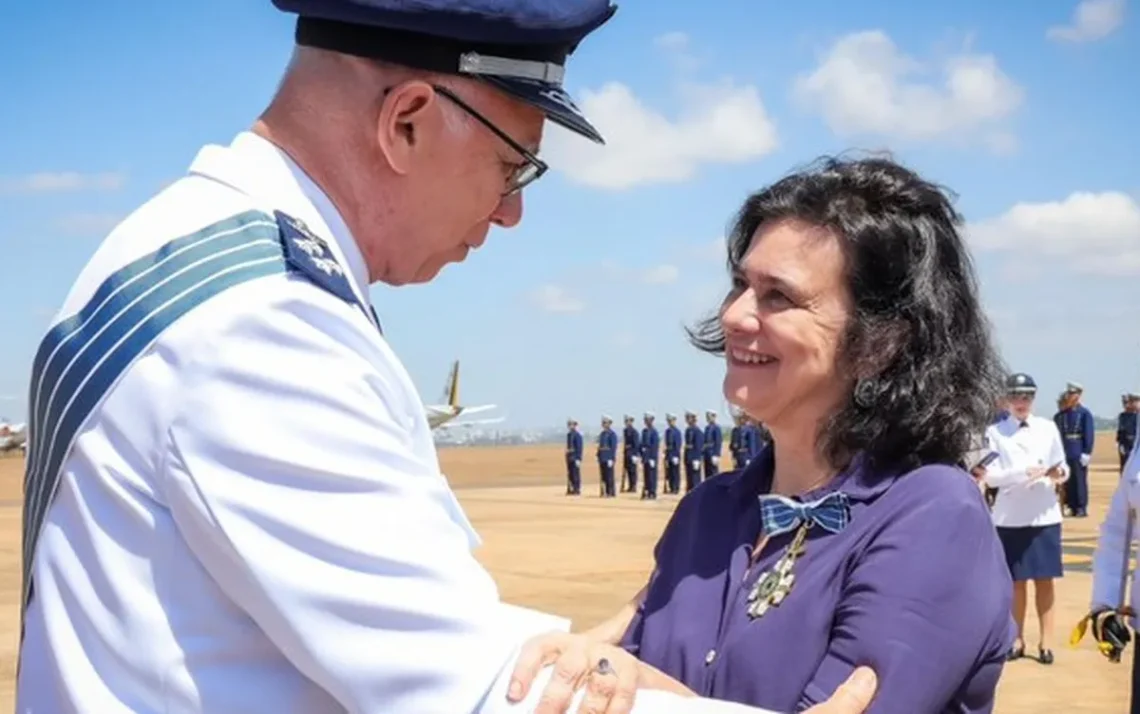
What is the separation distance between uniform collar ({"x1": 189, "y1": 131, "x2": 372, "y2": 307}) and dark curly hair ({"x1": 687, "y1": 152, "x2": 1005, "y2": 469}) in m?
1.31

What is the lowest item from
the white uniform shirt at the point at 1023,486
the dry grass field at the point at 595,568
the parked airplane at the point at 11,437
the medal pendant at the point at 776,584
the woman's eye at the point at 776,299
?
the parked airplane at the point at 11,437

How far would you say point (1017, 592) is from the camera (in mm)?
9844

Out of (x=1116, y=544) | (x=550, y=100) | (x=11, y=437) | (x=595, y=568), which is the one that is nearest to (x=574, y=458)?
(x=595, y=568)

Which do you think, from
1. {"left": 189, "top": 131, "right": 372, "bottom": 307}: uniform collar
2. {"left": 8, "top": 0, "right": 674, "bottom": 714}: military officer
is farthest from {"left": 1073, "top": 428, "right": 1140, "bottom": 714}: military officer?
{"left": 189, "top": 131, "right": 372, "bottom": 307}: uniform collar

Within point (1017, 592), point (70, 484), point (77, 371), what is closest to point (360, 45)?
point (77, 371)

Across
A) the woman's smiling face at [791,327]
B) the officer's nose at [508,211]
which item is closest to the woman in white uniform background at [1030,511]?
the woman's smiling face at [791,327]

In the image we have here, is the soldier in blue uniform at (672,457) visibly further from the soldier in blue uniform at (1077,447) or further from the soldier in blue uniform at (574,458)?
the soldier in blue uniform at (1077,447)

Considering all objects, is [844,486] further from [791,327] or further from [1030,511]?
[1030,511]

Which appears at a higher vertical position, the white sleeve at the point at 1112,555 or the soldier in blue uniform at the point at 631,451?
the white sleeve at the point at 1112,555

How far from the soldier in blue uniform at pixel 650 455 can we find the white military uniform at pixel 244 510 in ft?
102

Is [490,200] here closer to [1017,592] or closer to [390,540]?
[390,540]

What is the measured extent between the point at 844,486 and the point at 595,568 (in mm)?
12335

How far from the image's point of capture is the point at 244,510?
133cm

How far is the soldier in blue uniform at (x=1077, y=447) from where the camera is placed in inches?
905
